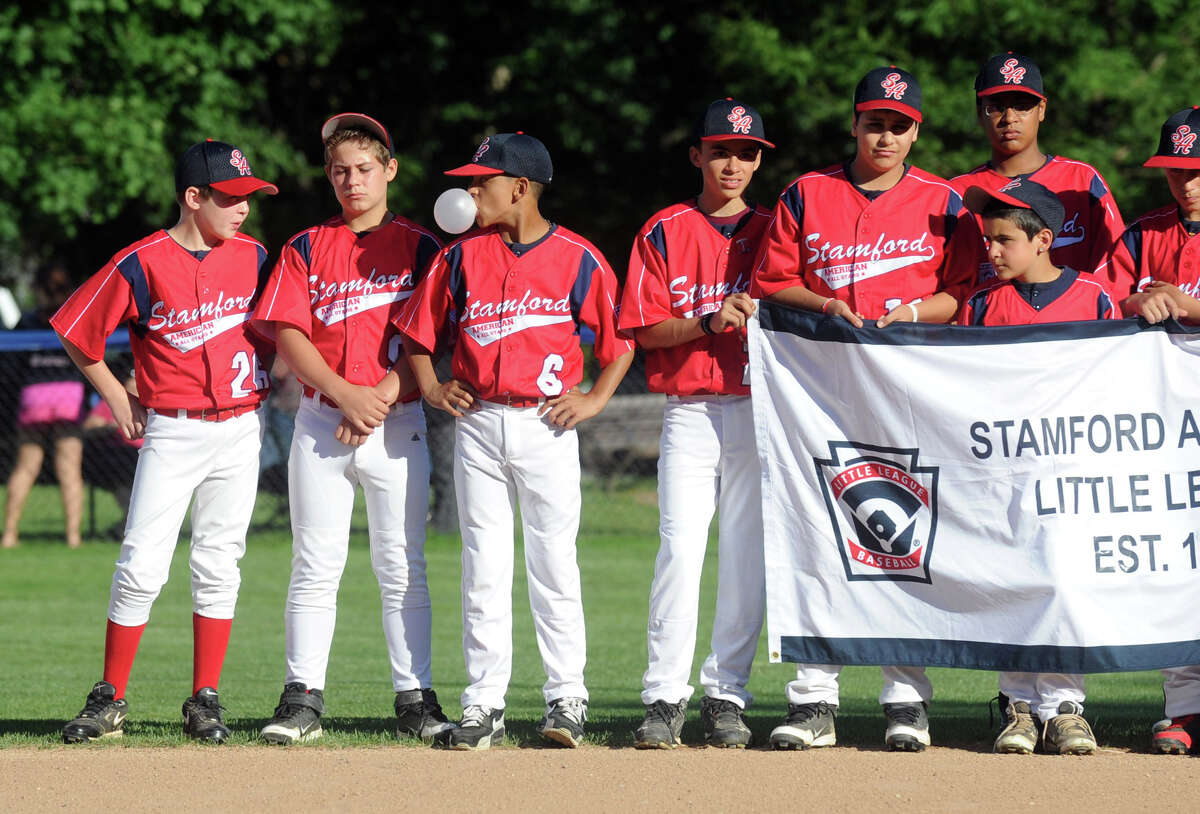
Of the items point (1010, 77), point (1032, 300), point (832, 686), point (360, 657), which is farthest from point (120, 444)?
point (1032, 300)

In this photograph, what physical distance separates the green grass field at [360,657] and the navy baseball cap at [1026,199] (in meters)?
1.96

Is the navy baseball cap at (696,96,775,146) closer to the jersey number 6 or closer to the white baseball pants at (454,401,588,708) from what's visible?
the jersey number 6

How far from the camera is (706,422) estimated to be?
18.4 feet

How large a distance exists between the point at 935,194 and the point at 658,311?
3.61 feet

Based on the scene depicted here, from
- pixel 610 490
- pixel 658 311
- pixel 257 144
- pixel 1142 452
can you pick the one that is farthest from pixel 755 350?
pixel 257 144

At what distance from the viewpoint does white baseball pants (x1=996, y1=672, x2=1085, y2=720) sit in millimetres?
5375

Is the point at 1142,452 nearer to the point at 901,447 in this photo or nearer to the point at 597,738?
the point at 901,447

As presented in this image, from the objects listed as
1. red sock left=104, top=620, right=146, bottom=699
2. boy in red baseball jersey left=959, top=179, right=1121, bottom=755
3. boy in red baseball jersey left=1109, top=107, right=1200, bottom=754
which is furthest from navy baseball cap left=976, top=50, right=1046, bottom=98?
red sock left=104, top=620, right=146, bottom=699

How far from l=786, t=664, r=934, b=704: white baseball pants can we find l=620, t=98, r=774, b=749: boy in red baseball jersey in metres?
0.20

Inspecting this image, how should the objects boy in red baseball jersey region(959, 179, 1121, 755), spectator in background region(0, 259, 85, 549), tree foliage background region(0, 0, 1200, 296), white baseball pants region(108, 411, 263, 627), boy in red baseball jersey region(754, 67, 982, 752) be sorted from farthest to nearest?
tree foliage background region(0, 0, 1200, 296) < spectator in background region(0, 259, 85, 549) < white baseball pants region(108, 411, 263, 627) < boy in red baseball jersey region(754, 67, 982, 752) < boy in red baseball jersey region(959, 179, 1121, 755)

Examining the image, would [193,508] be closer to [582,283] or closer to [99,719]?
[99,719]

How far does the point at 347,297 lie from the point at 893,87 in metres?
2.19

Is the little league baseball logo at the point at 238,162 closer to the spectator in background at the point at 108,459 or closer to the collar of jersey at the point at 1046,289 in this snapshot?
the collar of jersey at the point at 1046,289

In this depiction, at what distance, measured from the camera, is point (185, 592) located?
11797 millimetres
